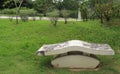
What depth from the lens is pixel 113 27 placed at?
47.8ft

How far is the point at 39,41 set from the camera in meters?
11.9

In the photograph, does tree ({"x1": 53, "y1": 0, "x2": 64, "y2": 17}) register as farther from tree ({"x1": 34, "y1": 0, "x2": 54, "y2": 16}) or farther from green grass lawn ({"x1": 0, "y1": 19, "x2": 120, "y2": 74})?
green grass lawn ({"x1": 0, "y1": 19, "x2": 120, "y2": 74})

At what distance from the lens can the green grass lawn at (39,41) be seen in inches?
340

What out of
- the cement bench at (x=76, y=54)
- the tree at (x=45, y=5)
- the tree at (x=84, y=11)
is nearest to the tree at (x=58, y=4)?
the tree at (x=45, y=5)

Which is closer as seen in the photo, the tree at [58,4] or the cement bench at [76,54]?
the cement bench at [76,54]

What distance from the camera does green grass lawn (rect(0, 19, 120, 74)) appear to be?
28.3 feet

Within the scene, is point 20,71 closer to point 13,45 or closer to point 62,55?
Result: point 62,55

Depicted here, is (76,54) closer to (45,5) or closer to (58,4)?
(45,5)

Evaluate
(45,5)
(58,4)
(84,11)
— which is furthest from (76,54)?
(58,4)

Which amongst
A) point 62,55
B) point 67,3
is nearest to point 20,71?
point 62,55

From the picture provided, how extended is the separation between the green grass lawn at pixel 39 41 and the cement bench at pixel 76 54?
10.4 inches

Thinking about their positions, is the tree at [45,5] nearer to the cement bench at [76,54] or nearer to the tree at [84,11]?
the tree at [84,11]

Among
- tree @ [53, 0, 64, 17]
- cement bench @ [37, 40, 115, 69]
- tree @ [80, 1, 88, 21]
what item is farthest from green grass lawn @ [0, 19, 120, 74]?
tree @ [53, 0, 64, 17]

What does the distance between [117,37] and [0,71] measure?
603 centimetres
